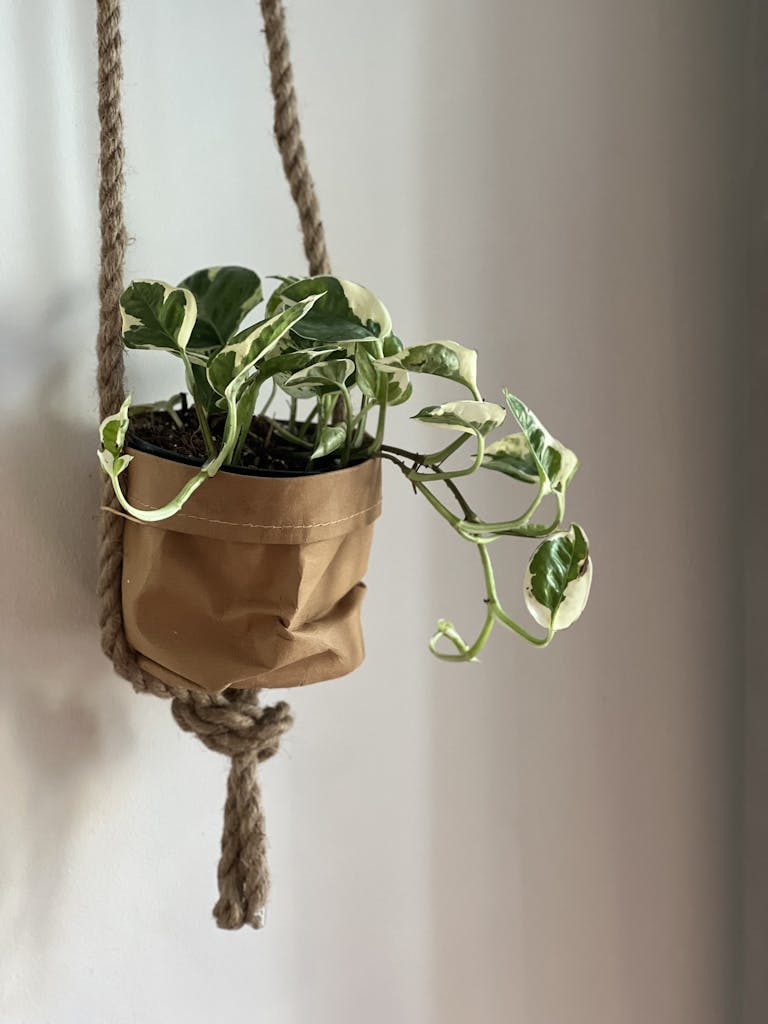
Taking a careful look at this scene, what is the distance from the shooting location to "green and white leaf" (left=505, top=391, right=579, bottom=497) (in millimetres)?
560

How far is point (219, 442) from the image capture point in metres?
0.62

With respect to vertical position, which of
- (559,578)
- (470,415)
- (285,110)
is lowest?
(559,578)

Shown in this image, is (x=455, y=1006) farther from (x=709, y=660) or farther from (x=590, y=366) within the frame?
(x=590, y=366)

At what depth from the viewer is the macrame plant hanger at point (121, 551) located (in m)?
0.59

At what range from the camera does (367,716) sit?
85cm

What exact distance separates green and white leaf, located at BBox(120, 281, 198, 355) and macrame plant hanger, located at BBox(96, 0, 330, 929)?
4cm

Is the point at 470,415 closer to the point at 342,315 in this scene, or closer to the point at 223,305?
the point at 342,315

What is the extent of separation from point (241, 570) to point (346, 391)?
12 centimetres

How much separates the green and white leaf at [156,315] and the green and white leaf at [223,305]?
67 millimetres

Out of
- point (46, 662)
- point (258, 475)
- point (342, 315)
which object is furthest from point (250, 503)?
point (46, 662)

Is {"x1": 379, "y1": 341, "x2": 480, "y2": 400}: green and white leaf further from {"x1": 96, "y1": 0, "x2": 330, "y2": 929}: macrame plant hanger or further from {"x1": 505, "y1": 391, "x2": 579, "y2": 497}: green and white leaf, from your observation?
{"x1": 96, "y1": 0, "x2": 330, "y2": 929}: macrame plant hanger

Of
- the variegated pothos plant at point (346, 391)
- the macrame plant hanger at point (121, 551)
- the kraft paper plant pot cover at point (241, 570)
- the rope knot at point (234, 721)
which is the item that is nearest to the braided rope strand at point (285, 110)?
the macrame plant hanger at point (121, 551)

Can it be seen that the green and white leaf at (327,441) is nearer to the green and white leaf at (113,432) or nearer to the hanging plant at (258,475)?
the hanging plant at (258,475)

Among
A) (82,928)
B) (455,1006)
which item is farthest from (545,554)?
(455,1006)
